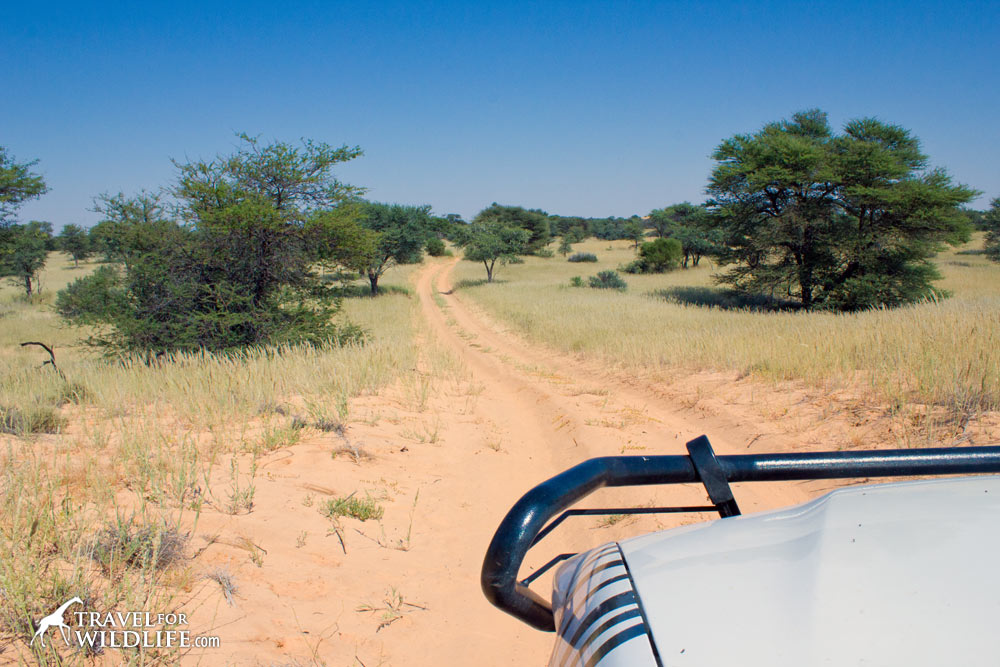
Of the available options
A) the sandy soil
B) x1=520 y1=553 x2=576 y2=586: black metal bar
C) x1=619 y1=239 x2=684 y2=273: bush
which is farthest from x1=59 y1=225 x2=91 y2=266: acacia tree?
x1=520 y1=553 x2=576 y2=586: black metal bar

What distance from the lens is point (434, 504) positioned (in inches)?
194

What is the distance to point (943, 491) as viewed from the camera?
1154 millimetres

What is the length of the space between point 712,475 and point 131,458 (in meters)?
4.58

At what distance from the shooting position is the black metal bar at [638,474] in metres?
1.05

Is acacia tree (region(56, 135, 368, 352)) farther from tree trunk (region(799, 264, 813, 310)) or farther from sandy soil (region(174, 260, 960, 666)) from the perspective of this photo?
tree trunk (region(799, 264, 813, 310))

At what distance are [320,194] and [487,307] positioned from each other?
1111 cm

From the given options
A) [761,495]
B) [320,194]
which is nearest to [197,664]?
[761,495]

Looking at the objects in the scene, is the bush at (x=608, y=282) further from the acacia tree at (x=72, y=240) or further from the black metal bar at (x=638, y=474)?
the acacia tree at (x=72, y=240)

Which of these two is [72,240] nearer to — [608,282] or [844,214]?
[608,282]

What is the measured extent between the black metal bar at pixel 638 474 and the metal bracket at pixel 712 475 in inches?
0.7

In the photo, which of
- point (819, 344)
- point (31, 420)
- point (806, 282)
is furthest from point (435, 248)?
point (31, 420)

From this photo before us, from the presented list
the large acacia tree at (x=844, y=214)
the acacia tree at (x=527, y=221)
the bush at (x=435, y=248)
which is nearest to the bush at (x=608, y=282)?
the large acacia tree at (x=844, y=214)

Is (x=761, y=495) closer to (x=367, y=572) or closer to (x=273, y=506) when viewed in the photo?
(x=367, y=572)

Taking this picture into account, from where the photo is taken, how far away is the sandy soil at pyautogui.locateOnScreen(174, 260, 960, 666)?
10.1ft
